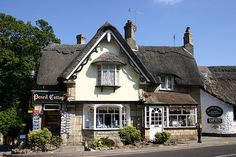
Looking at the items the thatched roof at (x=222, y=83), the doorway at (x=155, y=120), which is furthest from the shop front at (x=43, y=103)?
the thatched roof at (x=222, y=83)

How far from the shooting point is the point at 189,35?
1357 inches

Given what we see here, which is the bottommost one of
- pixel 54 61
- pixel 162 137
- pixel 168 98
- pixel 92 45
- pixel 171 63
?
pixel 162 137

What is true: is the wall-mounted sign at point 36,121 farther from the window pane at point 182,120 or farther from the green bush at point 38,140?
the window pane at point 182,120

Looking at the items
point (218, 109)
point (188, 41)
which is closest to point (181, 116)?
point (218, 109)

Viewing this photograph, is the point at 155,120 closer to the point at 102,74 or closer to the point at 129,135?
the point at 129,135

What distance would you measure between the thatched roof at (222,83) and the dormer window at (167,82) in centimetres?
372

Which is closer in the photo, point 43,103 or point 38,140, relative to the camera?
point 38,140

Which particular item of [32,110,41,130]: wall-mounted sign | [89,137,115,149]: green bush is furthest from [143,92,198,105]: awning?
[32,110,41,130]: wall-mounted sign

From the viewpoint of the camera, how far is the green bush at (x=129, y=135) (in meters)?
23.2

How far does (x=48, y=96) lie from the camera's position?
79.5 ft

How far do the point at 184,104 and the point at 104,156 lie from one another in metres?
11.0

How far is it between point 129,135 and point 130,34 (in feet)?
37.4

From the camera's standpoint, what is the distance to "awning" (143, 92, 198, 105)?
26.5 meters

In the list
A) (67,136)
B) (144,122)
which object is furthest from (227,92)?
(67,136)
